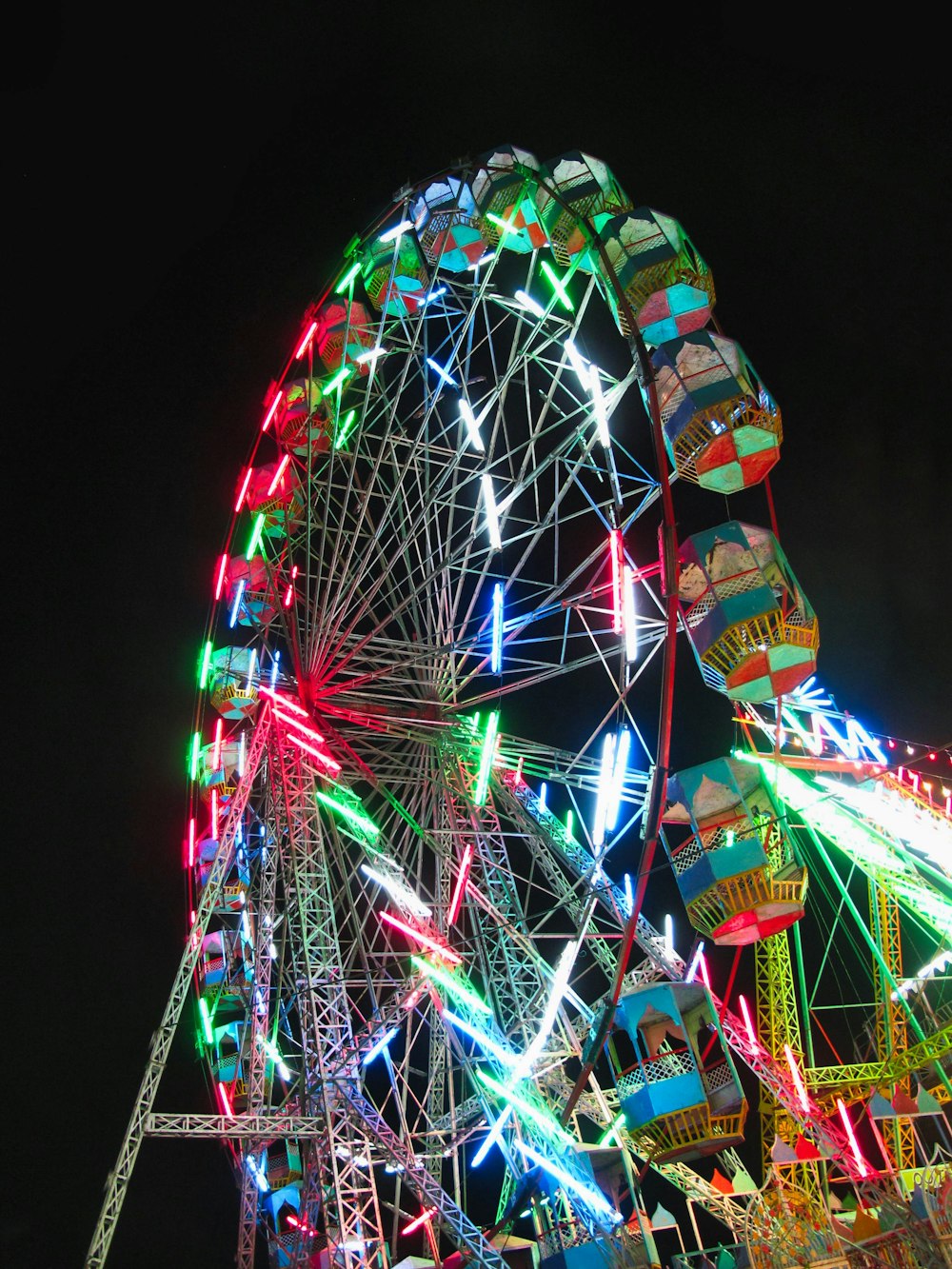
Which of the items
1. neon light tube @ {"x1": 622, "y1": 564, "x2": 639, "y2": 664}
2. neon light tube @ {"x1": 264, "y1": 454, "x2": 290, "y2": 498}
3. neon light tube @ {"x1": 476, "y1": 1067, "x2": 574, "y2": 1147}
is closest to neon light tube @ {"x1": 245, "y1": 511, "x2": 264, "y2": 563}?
neon light tube @ {"x1": 264, "y1": 454, "x2": 290, "y2": 498}

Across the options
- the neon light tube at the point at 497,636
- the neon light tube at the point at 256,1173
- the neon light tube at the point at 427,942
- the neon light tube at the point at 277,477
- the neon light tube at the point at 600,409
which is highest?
the neon light tube at the point at 277,477

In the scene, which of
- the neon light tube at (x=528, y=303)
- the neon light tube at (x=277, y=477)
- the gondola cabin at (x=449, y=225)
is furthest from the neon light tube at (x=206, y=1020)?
the gondola cabin at (x=449, y=225)

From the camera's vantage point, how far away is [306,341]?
16000 mm

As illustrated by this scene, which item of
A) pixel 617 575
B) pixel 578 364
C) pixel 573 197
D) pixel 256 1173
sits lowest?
pixel 256 1173

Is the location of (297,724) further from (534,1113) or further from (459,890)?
(534,1113)

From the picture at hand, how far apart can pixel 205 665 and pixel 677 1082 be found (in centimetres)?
964

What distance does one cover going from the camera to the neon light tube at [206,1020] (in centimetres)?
1602

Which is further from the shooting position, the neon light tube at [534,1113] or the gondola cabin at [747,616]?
the gondola cabin at [747,616]

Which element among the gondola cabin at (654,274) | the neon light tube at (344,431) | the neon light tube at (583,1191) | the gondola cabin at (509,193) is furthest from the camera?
the neon light tube at (344,431)

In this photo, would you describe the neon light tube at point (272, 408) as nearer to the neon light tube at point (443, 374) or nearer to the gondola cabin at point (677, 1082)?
the neon light tube at point (443, 374)

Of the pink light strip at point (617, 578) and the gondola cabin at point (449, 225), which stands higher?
the gondola cabin at point (449, 225)

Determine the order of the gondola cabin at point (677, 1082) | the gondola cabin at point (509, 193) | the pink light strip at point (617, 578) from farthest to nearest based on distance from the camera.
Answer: the gondola cabin at point (509, 193), the pink light strip at point (617, 578), the gondola cabin at point (677, 1082)

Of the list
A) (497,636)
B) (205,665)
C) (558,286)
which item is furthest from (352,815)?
(558,286)

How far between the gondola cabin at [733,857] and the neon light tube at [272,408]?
850 cm
